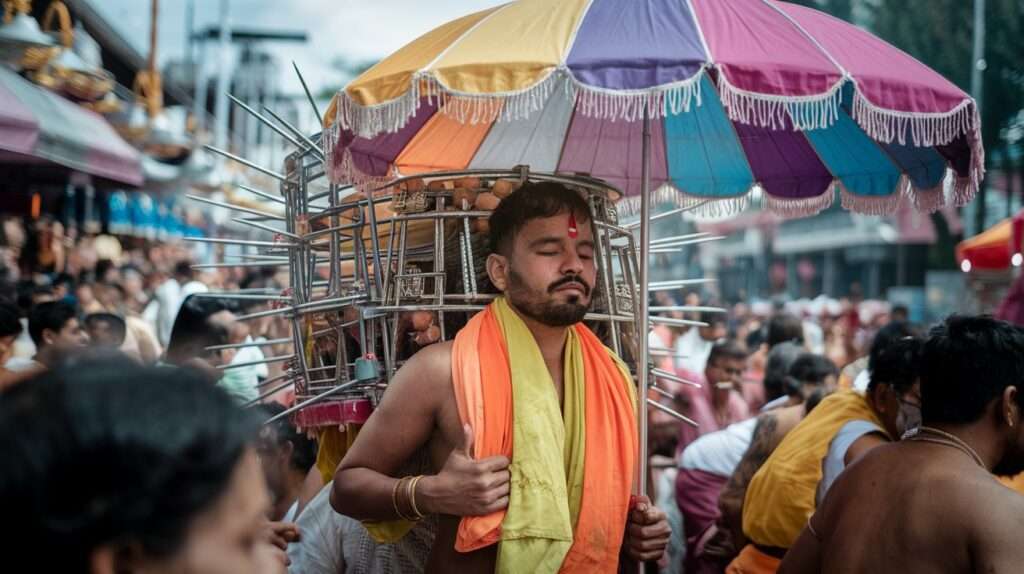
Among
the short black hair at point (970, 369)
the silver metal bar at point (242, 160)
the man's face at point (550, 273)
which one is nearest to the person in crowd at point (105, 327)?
the silver metal bar at point (242, 160)

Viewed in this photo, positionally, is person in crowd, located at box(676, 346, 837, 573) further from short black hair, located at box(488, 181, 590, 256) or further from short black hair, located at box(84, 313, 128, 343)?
short black hair, located at box(84, 313, 128, 343)

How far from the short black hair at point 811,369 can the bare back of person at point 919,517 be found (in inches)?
90.7

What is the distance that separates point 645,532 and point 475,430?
650 millimetres

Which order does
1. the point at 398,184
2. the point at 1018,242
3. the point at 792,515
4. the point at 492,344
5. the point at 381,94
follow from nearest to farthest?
the point at 381,94, the point at 492,344, the point at 398,184, the point at 792,515, the point at 1018,242

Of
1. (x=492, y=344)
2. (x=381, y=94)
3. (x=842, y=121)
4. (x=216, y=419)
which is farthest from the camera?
(x=842, y=121)

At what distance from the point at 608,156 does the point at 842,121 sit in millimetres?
1005

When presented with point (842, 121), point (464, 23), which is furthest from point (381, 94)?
point (842, 121)

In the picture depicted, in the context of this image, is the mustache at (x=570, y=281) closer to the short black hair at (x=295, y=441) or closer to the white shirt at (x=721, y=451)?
the short black hair at (x=295, y=441)

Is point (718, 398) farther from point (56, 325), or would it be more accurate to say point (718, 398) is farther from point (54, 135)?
point (54, 135)

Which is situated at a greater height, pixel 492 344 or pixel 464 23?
pixel 464 23

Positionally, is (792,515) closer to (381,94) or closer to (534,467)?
(534,467)

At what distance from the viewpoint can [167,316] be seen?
10523 millimetres

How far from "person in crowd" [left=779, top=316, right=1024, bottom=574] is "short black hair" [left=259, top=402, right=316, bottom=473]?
2293 millimetres

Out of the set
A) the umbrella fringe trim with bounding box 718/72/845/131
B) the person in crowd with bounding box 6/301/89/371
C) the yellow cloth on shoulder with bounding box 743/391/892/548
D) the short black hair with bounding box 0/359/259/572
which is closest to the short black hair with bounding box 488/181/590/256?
the umbrella fringe trim with bounding box 718/72/845/131
